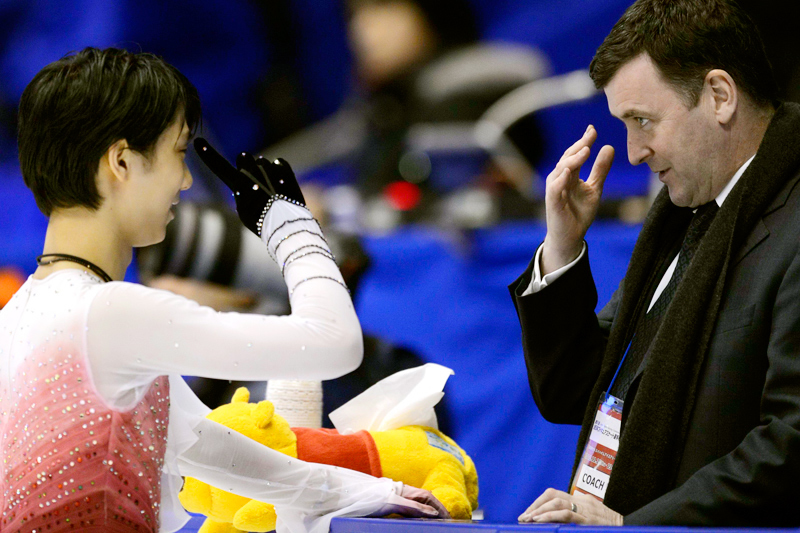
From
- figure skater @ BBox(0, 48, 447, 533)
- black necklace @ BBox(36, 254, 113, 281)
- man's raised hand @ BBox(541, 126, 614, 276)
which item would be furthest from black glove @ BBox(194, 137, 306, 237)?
man's raised hand @ BBox(541, 126, 614, 276)

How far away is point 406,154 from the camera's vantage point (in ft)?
11.7

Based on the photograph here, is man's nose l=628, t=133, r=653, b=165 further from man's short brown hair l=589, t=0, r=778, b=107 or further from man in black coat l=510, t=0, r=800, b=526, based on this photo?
man's short brown hair l=589, t=0, r=778, b=107

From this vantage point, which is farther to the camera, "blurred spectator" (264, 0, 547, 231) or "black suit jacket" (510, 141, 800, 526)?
"blurred spectator" (264, 0, 547, 231)

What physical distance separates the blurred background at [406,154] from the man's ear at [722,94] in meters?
1.20

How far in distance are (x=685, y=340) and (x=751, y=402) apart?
15 cm

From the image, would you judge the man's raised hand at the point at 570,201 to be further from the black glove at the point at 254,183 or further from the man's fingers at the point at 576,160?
the black glove at the point at 254,183

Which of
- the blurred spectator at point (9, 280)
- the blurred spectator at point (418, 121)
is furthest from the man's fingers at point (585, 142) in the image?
the blurred spectator at point (9, 280)

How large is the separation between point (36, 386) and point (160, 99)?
1.71 ft

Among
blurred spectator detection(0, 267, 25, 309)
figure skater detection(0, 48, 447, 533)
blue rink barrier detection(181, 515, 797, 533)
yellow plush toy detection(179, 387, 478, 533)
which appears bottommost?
blue rink barrier detection(181, 515, 797, 533)

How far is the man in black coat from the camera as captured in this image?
1.35 meters

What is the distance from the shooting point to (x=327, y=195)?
3.67 meters

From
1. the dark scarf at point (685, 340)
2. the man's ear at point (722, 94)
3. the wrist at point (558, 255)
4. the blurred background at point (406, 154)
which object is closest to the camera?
the dark scarf at point (685, 340)

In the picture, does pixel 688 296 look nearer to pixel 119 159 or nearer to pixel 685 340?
pixel 685 340

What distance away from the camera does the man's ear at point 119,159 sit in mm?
1376
